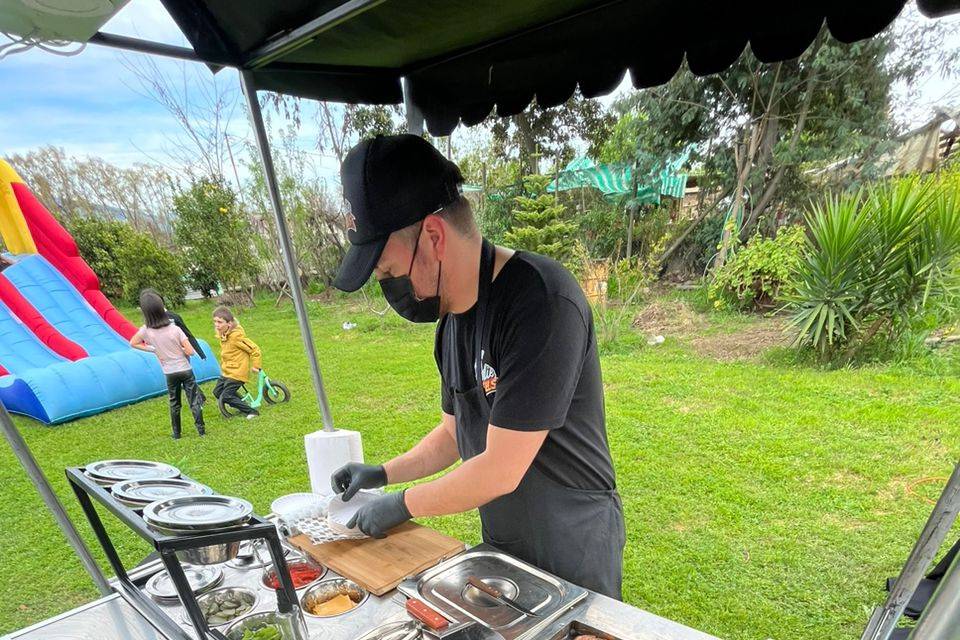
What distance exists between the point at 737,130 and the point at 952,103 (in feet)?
8.35

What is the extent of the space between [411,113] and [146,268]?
1122 centimetres

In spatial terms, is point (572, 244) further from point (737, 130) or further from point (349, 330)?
point (349, 330)

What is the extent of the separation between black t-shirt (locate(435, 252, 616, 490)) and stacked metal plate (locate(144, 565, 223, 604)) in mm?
797

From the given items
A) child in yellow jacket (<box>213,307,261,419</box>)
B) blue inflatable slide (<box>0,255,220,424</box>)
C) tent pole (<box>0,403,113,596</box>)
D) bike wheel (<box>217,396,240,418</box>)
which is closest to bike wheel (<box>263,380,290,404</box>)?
bike wheel (<box>217,396,240,418</box>)

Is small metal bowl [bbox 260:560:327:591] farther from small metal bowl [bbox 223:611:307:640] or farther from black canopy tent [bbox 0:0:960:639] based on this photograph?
black canopy tent [bbox 0:0:960:639]

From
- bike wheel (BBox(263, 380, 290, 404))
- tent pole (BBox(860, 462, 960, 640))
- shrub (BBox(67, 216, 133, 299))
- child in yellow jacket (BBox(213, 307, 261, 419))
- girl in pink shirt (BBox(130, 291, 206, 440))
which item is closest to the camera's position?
tent pole (BBox(860, 462, 960, 640))

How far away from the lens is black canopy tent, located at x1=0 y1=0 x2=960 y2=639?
1289mm

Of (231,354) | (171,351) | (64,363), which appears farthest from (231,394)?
(64,363)

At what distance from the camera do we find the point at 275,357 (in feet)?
25.2

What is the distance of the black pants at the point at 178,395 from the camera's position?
5.02 metres

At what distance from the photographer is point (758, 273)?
22.0 ft

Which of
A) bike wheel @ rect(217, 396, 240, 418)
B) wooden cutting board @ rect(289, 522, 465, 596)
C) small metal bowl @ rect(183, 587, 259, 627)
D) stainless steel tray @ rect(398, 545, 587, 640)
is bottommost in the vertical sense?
bike wheel @ rect(217, 396, 240, 418)

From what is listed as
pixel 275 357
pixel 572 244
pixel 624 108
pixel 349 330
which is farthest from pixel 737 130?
pixel 275 357

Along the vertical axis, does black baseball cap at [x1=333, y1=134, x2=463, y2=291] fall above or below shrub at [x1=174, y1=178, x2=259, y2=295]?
below
